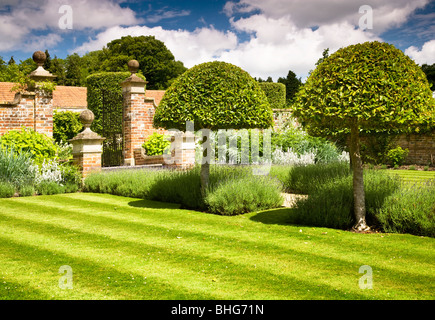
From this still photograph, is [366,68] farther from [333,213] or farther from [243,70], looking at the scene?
[243,70]

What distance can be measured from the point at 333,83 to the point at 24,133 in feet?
30.8

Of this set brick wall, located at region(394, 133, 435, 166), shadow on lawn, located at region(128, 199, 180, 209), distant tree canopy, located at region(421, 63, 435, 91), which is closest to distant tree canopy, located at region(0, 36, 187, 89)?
distant tree canopy, located at region(421, 63, 435, 91)

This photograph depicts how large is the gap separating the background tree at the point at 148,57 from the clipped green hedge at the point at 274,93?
22007mm

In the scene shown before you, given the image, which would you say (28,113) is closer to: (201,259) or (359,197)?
(201,259)

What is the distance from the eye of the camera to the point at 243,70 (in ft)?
28.2

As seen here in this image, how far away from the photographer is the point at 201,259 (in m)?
5.04

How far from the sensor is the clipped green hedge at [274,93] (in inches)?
1072

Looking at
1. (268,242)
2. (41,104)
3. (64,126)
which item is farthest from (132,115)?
(268,242)

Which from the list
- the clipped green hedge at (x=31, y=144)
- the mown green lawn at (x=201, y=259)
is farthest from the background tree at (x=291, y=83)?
the mown green lawn at (x=201, y=259)

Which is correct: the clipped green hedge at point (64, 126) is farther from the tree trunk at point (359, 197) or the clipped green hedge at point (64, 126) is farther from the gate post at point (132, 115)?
the tree trunk at point (359, 197)

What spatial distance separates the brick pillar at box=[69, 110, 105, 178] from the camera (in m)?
11.9

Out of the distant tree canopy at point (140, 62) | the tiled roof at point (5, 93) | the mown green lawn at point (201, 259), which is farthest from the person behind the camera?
the distant tree canopy at point (140, 62)

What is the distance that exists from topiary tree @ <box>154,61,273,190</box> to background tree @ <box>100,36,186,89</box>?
3964 centimetres

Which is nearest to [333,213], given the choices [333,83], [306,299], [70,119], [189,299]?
[333,83]
